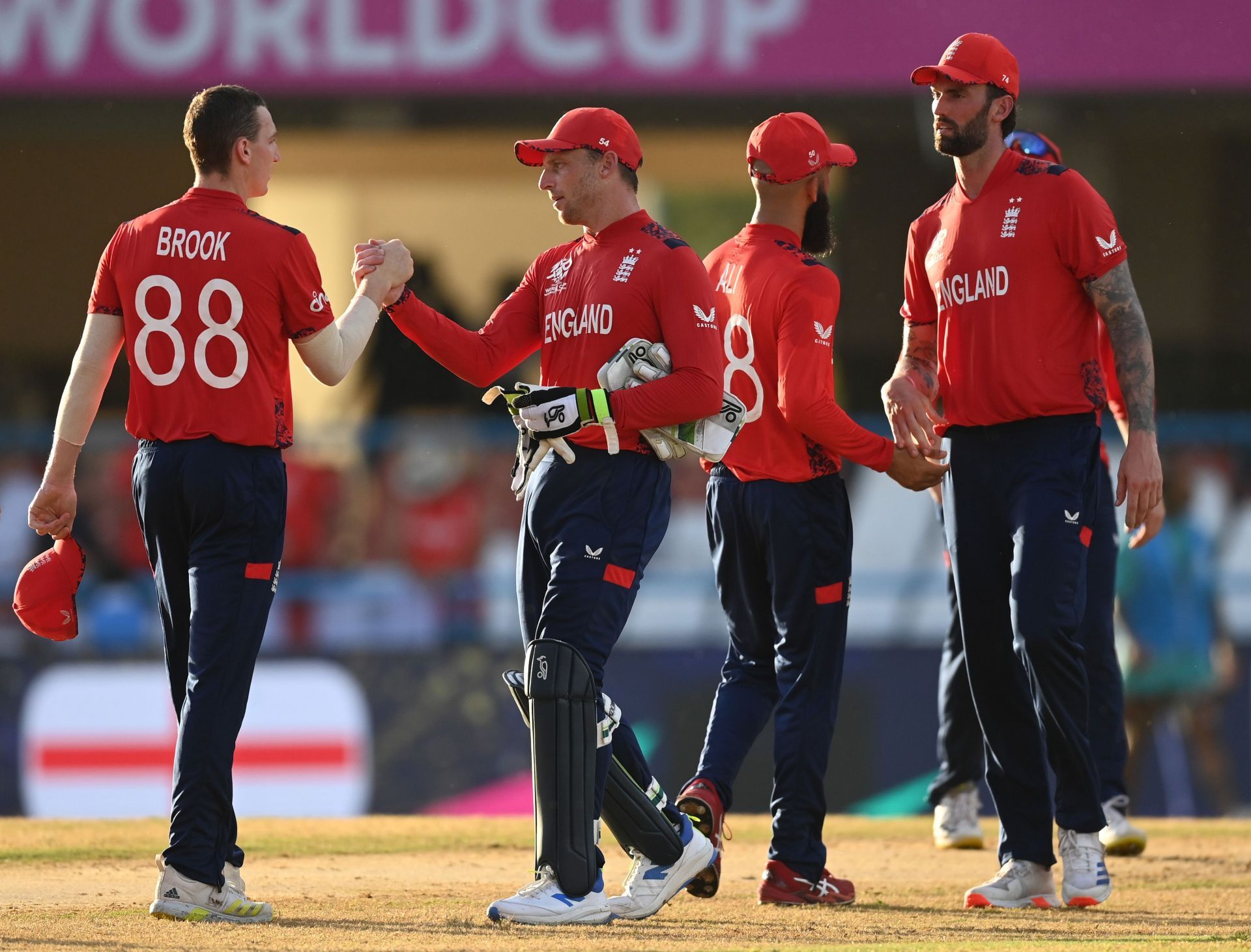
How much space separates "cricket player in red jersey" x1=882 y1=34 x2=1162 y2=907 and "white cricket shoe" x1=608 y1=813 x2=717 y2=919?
816 millimetres

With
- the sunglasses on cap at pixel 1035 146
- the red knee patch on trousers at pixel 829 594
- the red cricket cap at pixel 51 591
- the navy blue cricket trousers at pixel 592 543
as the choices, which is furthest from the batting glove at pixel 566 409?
the sunglasses on cap at pixel 1035 146

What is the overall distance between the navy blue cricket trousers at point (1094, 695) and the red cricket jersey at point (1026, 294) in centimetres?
70

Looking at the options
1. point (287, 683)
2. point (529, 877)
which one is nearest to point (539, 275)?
point (529, 877)

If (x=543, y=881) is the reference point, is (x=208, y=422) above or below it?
above

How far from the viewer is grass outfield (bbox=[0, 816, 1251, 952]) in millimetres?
4598

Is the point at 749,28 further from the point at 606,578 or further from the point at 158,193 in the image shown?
the point at 606,578

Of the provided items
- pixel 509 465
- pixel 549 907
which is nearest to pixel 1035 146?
pixel 549 907

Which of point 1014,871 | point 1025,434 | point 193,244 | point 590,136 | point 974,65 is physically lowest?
point 1014,871

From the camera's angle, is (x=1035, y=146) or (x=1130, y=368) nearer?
(x=1130, y=368)

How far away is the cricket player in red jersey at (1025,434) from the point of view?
5195 millimetres

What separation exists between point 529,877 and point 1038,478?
82.8 inches

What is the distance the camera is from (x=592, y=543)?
476 centimetres

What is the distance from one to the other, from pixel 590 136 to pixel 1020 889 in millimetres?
2327

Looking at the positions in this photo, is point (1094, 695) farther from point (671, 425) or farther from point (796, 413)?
point (671, 425)
